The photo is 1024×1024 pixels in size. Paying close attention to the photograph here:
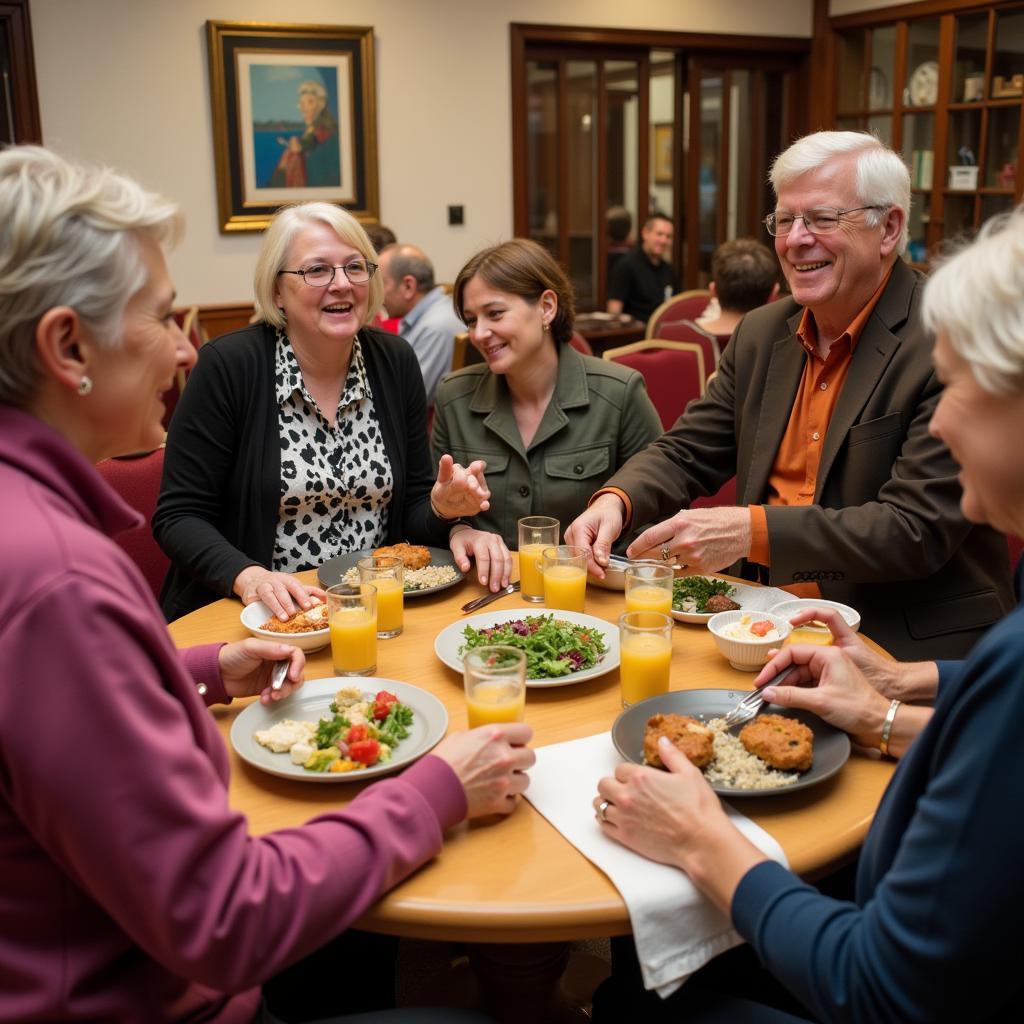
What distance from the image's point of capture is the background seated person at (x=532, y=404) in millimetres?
2641

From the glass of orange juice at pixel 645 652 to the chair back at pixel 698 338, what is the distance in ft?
9.48

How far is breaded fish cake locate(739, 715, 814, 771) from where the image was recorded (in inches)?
51.8

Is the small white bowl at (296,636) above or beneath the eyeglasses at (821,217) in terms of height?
beneath

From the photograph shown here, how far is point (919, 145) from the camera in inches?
266

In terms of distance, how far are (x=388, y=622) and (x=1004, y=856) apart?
1169mm

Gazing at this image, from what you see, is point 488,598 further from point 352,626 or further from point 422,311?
point 422,311

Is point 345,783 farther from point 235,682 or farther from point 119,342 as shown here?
point 119,342

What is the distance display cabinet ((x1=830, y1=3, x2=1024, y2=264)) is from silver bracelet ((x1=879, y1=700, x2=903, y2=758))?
5320 millimetres

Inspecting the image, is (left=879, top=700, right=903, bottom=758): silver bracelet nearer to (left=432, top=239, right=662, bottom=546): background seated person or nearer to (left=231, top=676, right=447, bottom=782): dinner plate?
(left=231, top=676, right=447, bottom=782): dinner plate

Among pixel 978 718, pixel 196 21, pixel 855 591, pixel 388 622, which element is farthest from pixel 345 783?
pixel 196 21

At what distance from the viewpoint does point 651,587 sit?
1793mm

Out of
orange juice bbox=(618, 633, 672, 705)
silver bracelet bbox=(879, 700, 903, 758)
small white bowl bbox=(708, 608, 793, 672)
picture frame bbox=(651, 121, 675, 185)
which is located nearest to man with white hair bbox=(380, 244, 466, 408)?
small white bowl bbox=(708, 608, 793, 672)

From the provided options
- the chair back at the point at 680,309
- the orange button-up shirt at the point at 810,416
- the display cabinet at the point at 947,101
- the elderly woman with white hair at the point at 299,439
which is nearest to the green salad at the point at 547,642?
the elderly woman with white hair at the point at 299,439

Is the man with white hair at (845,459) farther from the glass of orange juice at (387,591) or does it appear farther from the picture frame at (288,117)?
the picture frame at (288,117)
